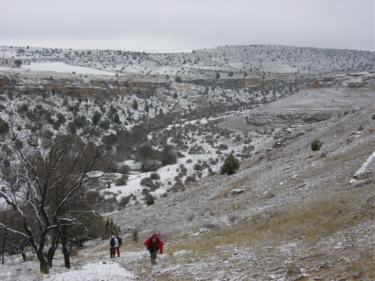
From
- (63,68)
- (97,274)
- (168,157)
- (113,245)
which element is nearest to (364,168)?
(113,245)

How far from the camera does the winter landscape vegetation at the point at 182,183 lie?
1443 centimetres

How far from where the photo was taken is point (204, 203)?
1023 inches

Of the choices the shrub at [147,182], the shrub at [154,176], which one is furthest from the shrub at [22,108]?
the shrub at [147,182]

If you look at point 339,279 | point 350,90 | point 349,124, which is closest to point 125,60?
point 350,90

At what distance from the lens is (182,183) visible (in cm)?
4034

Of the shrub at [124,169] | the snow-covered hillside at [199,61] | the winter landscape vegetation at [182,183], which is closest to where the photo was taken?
the winter landscape vegetation at [182,183]

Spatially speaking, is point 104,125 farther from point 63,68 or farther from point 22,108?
point 63,68

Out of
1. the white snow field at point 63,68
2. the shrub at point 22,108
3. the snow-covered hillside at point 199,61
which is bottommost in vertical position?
the shrub at point 22,108

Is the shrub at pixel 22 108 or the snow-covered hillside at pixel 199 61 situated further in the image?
the snow-covered hillside at pixel 199 61

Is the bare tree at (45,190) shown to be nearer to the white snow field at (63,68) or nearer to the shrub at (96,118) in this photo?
the shrub at (96,118)

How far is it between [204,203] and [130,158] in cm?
2837

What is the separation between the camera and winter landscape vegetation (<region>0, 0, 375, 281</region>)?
1443 centimetres

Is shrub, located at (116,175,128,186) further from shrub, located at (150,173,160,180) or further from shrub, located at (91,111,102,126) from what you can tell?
shrub, located at (91,111,102,126)

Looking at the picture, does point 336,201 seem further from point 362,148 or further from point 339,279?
point 362,148
